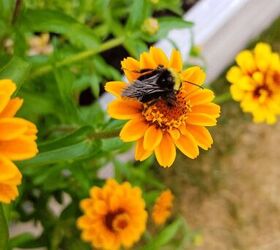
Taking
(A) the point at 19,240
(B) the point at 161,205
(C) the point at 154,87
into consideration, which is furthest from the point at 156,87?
(B) the point at 161,205

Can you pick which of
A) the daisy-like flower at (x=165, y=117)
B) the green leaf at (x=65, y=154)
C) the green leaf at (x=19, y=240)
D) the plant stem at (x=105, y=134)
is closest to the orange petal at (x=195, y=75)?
the daisy-like flower at (x=165, y=117)

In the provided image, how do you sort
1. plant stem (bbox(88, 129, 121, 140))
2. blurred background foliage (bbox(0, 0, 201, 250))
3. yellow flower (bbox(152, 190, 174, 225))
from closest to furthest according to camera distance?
1. plant stem (bbox(88, 129, 121, 140))
2. blurred background foliage (bbox(0, 0, 201, 250))
3. yellow flower (bbox(152, 190, 174, 225))

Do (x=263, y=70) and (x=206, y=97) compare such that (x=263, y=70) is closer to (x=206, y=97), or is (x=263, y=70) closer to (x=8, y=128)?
(x=206, y=97)

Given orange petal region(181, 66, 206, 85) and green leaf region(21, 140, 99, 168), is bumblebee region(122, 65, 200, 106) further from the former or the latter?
green leaf region(21, 140, 99, 168)

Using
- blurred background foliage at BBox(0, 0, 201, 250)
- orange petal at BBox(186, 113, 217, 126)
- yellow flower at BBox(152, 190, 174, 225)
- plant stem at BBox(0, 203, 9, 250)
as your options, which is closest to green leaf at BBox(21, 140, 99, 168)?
blurred background foliage at BBox(0, 0, 201, 250)

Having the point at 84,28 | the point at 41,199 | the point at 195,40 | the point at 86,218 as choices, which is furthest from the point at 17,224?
the point at 195,40

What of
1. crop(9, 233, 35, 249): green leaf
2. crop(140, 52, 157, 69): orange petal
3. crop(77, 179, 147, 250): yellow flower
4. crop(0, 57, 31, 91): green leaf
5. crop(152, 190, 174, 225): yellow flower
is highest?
crop(140, 52, 157, 69): orange petal

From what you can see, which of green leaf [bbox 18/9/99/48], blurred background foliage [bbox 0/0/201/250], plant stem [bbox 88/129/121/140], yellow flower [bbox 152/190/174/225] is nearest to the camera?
→ plant stem [bbox 88/129/121/140]
